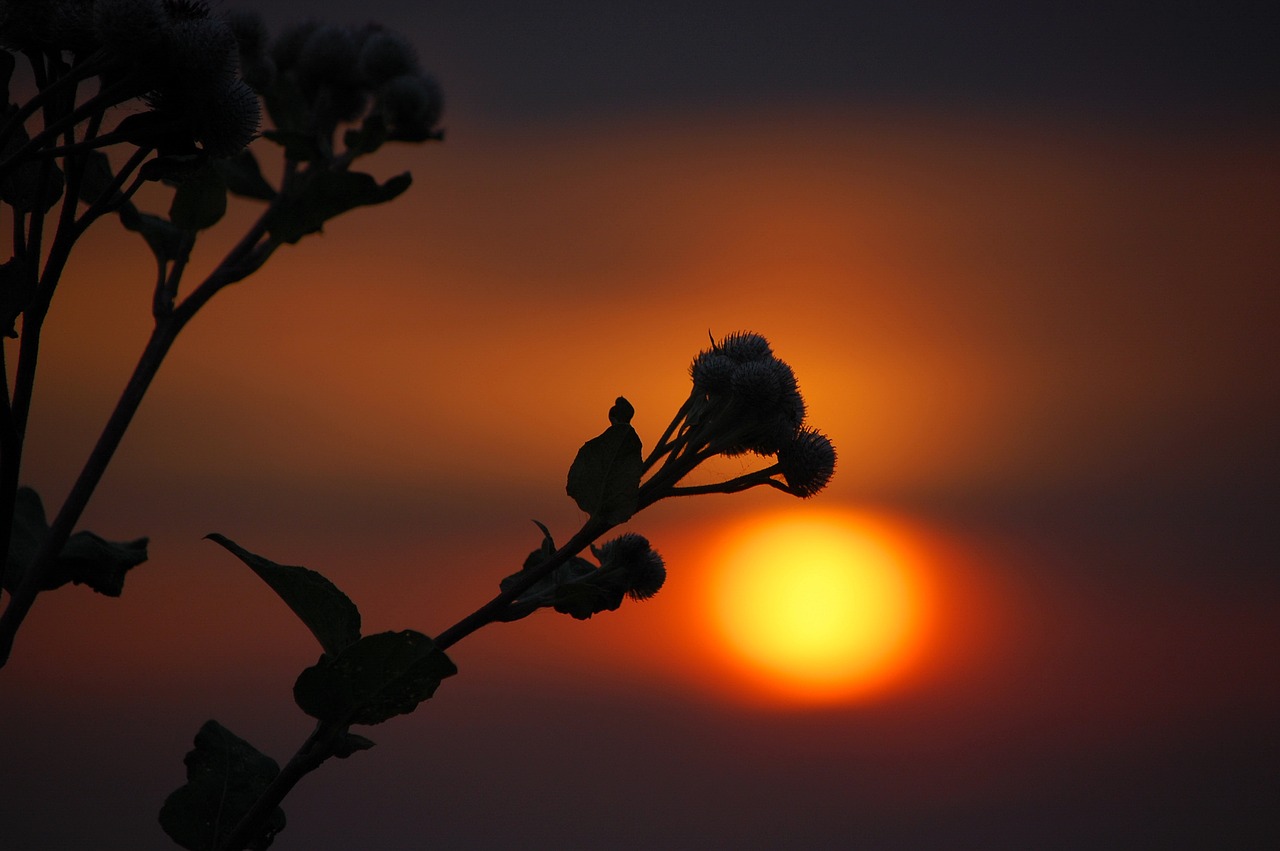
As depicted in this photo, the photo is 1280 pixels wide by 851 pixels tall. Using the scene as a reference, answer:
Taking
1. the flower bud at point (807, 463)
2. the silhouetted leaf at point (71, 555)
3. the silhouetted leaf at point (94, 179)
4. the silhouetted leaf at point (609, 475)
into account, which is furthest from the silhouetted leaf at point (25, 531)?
the flower bud at point (807, 463)

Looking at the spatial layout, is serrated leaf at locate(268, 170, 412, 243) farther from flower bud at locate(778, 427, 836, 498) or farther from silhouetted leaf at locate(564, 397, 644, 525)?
flower bud at locate(778, 427, 836, 498)

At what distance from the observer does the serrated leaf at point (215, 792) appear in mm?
2201

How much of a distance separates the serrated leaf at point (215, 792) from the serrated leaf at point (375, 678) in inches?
15.2

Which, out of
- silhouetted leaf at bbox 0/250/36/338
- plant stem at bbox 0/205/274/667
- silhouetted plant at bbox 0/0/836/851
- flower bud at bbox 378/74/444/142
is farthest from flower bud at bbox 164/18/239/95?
flower bud at bbox 378/74/444/142

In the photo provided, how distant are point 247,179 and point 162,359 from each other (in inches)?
33.4

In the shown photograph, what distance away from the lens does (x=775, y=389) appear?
2.12 m

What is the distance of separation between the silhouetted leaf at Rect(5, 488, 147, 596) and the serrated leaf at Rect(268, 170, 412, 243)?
76 cm

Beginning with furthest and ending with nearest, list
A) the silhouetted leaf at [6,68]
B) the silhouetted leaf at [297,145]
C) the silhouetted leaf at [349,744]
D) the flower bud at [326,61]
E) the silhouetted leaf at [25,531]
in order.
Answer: the flower bud at [326,61] → the silhouetted leaf at [297,145] → the silhouetted leaf at [25,531] → the silhouetted leaf at [349,744] → the silhouetted leaf at [6,68]

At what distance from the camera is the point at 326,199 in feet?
7.61

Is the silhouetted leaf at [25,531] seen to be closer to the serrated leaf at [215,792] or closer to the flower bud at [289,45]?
the serrated leaf at [215,792]

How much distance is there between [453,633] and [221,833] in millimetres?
679

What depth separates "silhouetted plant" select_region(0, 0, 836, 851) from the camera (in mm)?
1554

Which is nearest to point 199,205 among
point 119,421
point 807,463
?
point 119,421

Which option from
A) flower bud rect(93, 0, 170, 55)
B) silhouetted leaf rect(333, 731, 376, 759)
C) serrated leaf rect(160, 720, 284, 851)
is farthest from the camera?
serrated leaf rect(160, 720, 284, 851)
